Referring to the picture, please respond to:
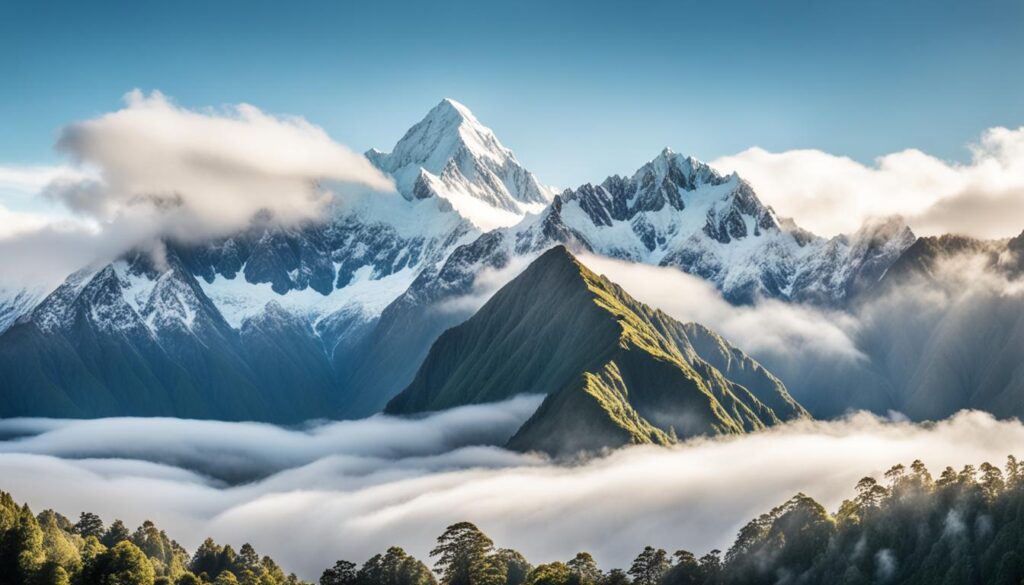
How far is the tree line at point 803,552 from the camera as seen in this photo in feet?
501

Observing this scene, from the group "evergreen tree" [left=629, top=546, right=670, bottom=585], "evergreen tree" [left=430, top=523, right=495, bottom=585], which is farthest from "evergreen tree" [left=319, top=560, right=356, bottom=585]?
"evergreen tree" [left=629, top=546, right=670, bottom=585]

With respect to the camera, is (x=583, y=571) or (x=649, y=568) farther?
(x=649, y=568)

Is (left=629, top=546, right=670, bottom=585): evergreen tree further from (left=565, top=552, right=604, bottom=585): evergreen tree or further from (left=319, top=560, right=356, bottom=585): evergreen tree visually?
(left=319, top=560, right=356, bottom=585): evergreen tree

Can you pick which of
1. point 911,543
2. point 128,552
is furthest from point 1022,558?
point 128,552

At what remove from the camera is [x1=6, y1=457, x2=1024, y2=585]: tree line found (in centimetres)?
15262

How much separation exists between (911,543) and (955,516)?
706 cm

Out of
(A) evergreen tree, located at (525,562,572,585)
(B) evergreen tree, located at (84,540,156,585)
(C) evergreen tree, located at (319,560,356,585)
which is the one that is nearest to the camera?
(B) evergreen tree, located at (84,540,156,585)

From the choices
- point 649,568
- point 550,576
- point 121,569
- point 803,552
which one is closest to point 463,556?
point 550,576

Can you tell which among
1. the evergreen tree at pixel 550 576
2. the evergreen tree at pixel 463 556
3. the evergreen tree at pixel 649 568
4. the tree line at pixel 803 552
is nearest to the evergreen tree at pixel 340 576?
the tree line at pixel 803 552

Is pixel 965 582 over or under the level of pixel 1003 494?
under

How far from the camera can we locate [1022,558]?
141 meters

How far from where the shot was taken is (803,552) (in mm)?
170625

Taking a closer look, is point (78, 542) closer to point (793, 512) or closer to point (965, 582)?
point (793, 512)

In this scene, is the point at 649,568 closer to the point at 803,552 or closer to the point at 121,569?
the point at 803,552
